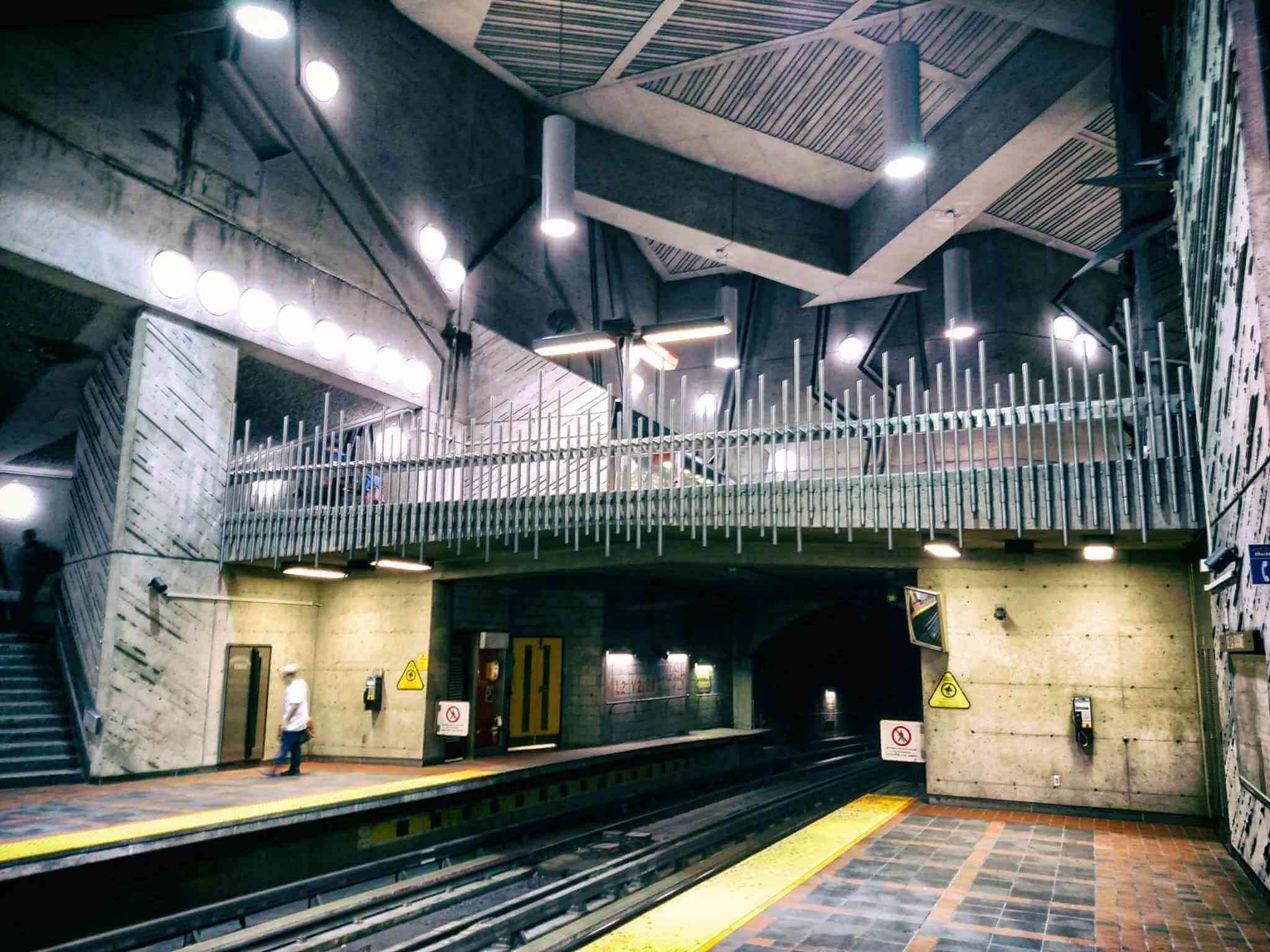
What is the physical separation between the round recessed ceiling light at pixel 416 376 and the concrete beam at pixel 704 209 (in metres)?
5.74

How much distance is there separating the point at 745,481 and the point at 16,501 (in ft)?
57.7

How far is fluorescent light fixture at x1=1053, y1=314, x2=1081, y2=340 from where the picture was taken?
851 inches

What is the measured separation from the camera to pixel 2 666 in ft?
40.7

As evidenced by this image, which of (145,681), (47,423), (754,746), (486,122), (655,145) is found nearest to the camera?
(145,681)

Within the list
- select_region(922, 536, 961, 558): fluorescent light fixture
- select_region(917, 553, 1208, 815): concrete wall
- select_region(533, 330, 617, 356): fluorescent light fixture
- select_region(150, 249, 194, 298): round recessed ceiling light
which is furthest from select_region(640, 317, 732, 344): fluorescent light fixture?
select_region(150, 249, 194, 298): round recessed ceiling light

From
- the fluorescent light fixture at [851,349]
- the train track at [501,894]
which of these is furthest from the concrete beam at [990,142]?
the train track at [501,894]

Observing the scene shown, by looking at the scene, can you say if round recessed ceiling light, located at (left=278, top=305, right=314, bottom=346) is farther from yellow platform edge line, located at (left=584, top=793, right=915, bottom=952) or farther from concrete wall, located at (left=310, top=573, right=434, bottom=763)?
yellow platform edge line, located at (left=584, top=793, right=915, bottom=952)

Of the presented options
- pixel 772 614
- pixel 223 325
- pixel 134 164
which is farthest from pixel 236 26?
pixel 772 614

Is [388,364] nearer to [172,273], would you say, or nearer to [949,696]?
[172,273]

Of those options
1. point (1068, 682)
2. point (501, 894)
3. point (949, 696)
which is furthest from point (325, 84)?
point (1068, 682)

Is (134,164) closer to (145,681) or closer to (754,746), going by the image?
(145,681)

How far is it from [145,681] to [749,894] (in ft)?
30.4

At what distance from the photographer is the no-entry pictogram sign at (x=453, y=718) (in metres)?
13.9

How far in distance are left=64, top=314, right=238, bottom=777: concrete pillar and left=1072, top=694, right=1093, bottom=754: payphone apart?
1197 cm
